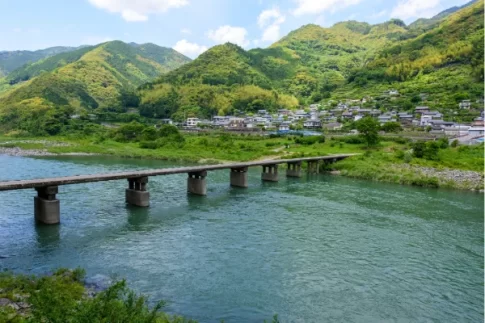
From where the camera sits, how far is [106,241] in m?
20.8

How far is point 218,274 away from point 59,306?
9.05m

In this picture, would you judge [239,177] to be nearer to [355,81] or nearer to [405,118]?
[405,118]

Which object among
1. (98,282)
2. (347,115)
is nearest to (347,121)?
(347,115)

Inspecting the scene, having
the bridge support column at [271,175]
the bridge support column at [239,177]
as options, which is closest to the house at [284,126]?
the bridge support column at [271,175]

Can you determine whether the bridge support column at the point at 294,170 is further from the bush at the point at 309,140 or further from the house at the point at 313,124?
the house at the point at 313,124

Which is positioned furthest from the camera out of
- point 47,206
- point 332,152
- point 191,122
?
point 191,122

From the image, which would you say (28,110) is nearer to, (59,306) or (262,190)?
(262,190)

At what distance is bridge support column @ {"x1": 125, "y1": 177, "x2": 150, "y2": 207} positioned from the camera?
29.1 metres

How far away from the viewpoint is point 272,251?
20.2m

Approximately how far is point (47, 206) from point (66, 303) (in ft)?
48.8

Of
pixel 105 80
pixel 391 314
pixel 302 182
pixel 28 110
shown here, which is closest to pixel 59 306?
pixel 391 314

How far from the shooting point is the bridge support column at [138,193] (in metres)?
29.1

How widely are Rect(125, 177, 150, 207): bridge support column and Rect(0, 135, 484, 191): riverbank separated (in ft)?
95.1

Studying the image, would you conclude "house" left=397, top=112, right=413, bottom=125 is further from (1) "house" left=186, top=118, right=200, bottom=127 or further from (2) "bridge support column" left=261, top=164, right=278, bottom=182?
(1) "house" left=186, top=118, right=200, bottom=127
